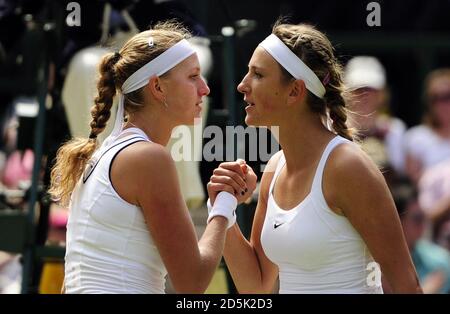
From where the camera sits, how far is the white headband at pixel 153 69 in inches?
135

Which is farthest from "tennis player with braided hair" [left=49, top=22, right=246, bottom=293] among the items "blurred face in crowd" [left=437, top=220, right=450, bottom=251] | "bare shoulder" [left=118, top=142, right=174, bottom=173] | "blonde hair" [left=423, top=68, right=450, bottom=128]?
"blonde hair" [left=423, top=68, right=450, bottom=128]

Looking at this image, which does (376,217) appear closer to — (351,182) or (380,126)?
(351,182)

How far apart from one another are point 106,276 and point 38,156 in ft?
7.03

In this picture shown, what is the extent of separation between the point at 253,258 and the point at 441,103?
169 inches

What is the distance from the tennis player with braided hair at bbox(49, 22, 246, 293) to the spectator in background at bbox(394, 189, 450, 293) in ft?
10.0

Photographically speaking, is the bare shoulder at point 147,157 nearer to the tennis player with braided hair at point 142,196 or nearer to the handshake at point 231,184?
the tennis player with braided hair at point 142,196

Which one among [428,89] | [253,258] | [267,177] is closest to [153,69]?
[267,177]

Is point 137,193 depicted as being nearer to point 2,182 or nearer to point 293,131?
point 293,131

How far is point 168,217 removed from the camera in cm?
323

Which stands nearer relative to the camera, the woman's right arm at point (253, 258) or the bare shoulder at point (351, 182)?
the bare shoulder at point (351, 182)

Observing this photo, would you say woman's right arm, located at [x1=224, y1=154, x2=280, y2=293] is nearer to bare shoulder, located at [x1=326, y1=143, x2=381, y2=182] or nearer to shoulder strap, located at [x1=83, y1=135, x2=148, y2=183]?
bare shoulder, located at [x1=326, y1=143, x2=381, y2=182]

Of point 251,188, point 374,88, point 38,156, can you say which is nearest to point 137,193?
point 251,188

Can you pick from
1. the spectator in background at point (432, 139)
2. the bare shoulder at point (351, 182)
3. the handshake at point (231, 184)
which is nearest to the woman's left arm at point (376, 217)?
the bare shoulder at point (351, 182)

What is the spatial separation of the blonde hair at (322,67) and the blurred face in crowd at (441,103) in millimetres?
4245
